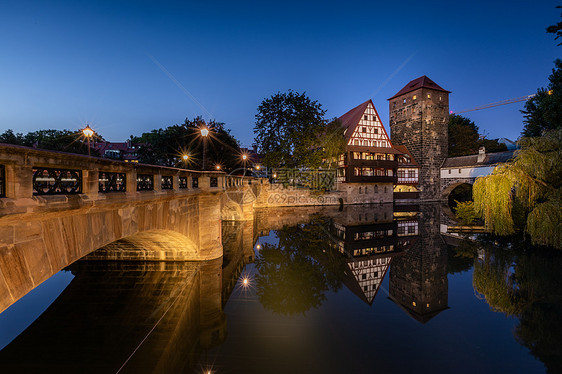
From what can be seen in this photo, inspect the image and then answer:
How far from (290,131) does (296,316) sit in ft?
98.3

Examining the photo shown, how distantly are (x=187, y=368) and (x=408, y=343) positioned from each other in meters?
5.41

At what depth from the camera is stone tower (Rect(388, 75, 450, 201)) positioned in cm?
4238

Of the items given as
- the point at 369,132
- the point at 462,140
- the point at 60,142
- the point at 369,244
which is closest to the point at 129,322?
the point at 369,244

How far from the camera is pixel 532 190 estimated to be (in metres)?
13.4

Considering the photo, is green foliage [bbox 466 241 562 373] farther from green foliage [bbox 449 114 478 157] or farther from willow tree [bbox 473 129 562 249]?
green foliage [bbox 449 114 478 157]

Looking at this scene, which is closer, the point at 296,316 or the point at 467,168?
the point at 296,316

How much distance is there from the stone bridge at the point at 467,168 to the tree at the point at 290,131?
25367mm

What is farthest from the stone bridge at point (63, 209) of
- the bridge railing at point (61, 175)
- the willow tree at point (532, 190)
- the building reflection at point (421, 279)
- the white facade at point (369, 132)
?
the white facade at point (369, 132)

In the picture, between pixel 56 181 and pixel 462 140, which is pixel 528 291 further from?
pixel 462 140

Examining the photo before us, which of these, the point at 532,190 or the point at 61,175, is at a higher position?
the point at 61,175

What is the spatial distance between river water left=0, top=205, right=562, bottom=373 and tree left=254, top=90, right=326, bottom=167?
22297mm

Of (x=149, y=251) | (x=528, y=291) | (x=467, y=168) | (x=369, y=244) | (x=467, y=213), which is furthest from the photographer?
(x=467, y=168)

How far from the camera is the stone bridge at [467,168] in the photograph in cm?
3812

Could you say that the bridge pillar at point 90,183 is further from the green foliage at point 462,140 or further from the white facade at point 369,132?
the green foliage at point 462,140
